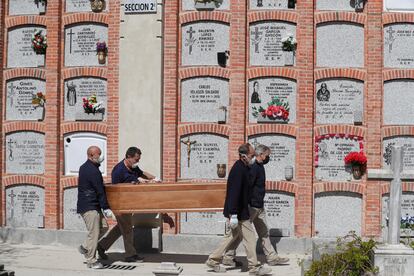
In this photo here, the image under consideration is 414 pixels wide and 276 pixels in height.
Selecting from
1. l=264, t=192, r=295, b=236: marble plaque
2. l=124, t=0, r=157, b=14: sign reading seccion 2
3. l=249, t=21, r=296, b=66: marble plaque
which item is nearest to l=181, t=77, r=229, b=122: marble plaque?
l=249, t=21, r=296, b=66: marble plaque

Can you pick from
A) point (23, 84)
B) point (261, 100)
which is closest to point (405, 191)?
point (261, 100)

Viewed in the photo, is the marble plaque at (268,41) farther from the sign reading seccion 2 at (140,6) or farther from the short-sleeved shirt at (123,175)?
the short-sleeved shirt at (123,175)

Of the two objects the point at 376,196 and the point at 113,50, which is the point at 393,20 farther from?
the point at 113,50

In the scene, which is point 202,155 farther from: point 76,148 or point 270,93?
point 76,148

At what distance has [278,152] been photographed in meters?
A: 11.5

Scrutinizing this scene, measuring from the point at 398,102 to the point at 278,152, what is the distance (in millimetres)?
2245

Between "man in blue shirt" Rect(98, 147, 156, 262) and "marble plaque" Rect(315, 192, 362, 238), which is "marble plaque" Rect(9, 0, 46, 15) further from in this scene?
"marble plaque" Rect(315, 192, 362, 238)

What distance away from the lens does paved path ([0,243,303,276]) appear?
968cm

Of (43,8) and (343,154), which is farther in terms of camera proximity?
(43,8)

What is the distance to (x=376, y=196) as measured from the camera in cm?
1120

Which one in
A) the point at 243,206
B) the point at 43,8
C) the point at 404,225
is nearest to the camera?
the point at 243,206

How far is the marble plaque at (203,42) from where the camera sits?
1166cm

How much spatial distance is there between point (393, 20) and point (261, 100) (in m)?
2.65

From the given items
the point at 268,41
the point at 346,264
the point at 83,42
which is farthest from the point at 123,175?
the point at 346,264
